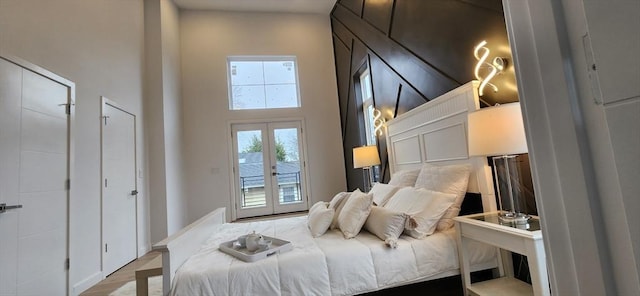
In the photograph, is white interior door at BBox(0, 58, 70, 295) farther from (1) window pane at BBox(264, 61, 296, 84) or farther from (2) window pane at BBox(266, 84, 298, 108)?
(1) window pane at BBox(264, 61, 296, 84)

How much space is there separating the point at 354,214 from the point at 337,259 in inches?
18.1

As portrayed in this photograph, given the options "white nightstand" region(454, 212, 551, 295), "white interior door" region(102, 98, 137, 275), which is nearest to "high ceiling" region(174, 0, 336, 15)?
"white interior door" region(102, 98, 137, 275)

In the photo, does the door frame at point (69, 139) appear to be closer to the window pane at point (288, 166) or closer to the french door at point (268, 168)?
the french door at point (268, 168)

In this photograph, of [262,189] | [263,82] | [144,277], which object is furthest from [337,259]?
[263,82]

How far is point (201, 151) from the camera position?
5137 millimetres

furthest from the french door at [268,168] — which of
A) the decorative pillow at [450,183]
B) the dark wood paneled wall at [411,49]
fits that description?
the decorative pillow at [450,183]

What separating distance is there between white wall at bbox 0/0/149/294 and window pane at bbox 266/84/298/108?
92.0 inches

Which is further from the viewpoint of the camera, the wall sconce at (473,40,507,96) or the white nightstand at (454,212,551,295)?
the wall sconce at (473,40,507,96)

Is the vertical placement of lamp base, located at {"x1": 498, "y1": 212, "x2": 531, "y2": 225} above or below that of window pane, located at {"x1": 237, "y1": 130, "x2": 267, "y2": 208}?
below

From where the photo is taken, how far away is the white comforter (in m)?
1.55

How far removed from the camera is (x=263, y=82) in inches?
220

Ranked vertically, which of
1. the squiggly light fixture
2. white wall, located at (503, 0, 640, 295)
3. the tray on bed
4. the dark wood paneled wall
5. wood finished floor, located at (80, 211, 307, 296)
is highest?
the dark wood paneled wall

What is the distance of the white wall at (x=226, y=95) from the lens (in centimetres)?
512

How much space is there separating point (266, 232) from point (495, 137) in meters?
1.86
